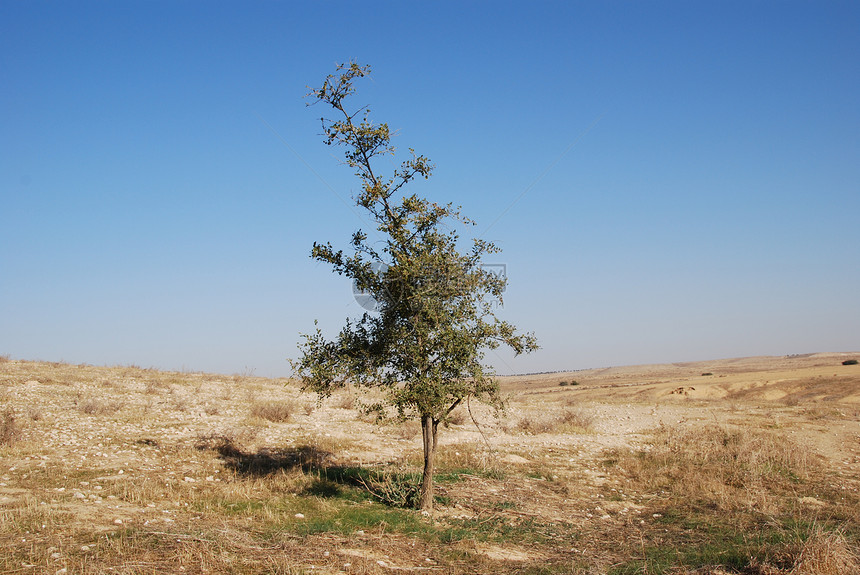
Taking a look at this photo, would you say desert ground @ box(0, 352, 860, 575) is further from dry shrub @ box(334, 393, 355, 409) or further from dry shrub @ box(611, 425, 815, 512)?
dry shrub @ box(334, 393, 355, 409)

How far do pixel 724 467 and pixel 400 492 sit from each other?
369 inches

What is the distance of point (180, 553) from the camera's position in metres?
7.95

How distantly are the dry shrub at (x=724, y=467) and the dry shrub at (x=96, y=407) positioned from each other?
17368 millimetres

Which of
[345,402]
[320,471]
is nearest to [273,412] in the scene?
[345,402]

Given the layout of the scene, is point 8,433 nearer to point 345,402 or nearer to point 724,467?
point 345,402

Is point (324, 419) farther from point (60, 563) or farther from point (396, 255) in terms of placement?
point (60, 563)

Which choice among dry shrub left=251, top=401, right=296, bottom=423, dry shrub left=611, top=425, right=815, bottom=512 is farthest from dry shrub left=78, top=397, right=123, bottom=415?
dry shrub left=611, top=425, right=815, bottom=512

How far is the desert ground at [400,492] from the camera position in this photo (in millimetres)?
8477

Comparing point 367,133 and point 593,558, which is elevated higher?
point 367,133

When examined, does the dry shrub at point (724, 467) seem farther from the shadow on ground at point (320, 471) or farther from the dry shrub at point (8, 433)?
the dry shrub at point (8, 433)

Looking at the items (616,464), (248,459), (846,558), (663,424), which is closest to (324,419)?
(248,459)

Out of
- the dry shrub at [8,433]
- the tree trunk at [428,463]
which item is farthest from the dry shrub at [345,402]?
the tree trunk at [428,463]

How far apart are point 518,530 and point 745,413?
21761 millimetres

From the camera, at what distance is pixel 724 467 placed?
1566cm
